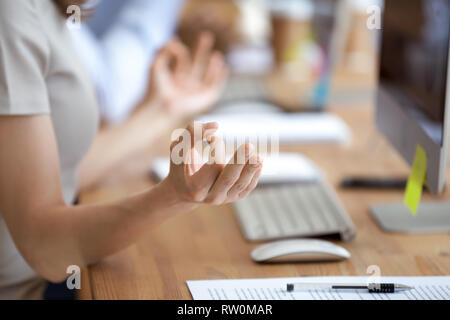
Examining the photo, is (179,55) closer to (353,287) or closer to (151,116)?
(151,116)

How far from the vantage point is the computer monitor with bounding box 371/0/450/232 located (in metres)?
0.82

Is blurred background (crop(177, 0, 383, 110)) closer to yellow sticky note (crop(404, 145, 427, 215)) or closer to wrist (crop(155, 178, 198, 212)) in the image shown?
yellow sticky note (crop(404, 145, 427, 215))

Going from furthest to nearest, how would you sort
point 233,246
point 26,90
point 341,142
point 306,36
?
1. point 306,36
2. point 341,142
3. point 233,246
4. point 26,90

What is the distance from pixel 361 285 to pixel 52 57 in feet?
1.69

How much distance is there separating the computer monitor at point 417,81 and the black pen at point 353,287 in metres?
0.15

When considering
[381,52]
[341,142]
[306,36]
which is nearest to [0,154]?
[381,52]

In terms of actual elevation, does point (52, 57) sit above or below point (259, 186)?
above

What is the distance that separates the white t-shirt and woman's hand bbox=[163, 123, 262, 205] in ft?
0.72

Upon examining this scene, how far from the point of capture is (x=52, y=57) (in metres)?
Result: 0.86

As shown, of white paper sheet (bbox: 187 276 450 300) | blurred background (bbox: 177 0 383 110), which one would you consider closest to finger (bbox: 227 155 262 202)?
white paper sheet (bbox: 187 276 450 300)

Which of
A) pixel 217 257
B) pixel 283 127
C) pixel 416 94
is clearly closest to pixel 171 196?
pixel 217 257

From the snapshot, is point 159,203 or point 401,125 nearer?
point 159,203
